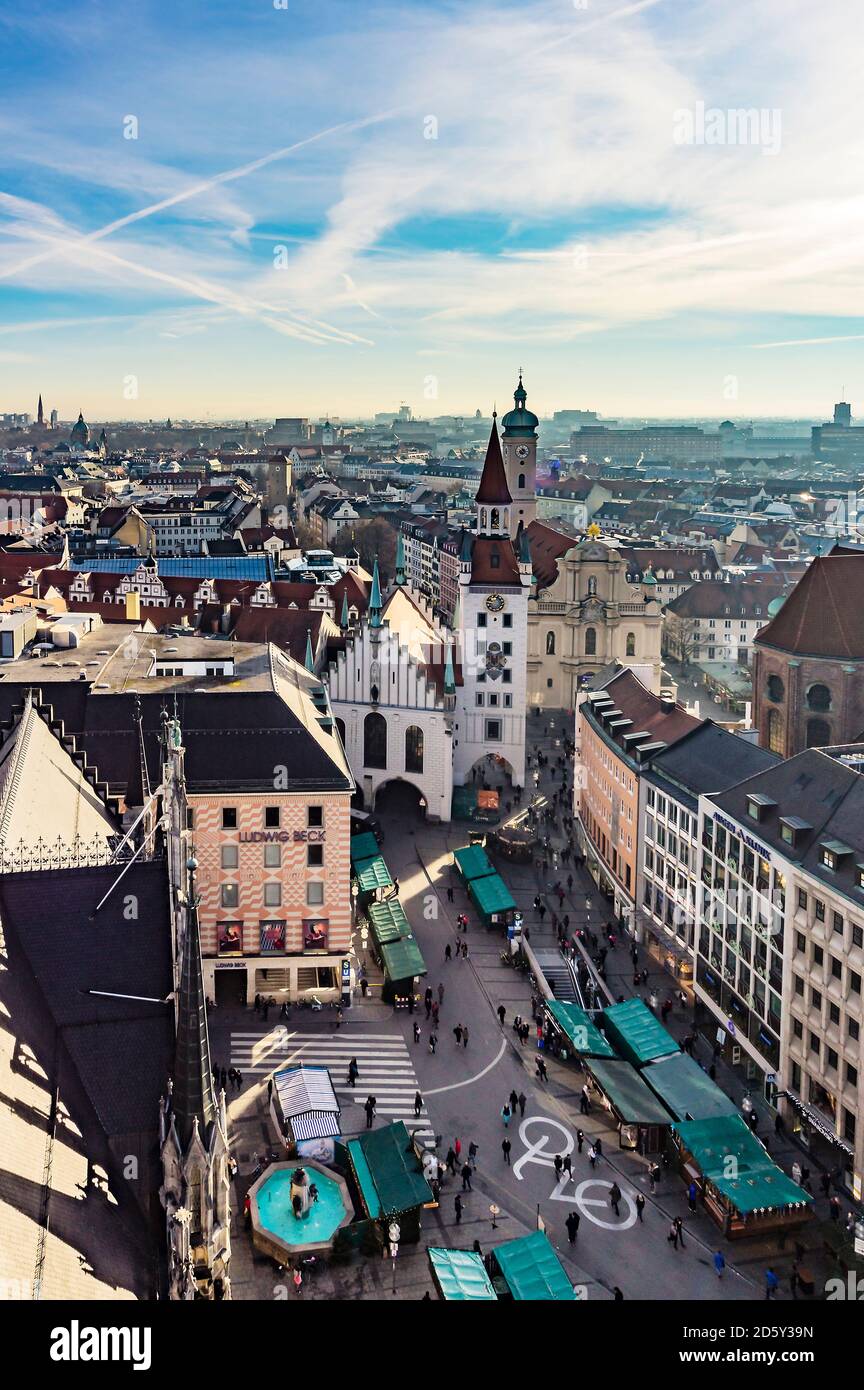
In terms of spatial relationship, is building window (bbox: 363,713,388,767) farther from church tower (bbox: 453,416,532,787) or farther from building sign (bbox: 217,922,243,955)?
building sign (bbox: 217,922,243,955)

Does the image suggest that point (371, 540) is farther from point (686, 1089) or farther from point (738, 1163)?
point (738, 1163)

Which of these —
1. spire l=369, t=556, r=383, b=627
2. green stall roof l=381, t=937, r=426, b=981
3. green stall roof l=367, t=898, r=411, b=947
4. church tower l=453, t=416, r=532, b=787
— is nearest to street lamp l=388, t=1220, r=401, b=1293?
green stall roof l=381, t=937, r=426, b=981

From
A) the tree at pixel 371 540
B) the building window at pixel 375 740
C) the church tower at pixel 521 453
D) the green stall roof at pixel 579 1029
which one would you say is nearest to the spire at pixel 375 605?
the building window at pixel 375 740

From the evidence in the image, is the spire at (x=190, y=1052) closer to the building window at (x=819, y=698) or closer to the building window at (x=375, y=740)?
the building window at (x=819, y=698)
